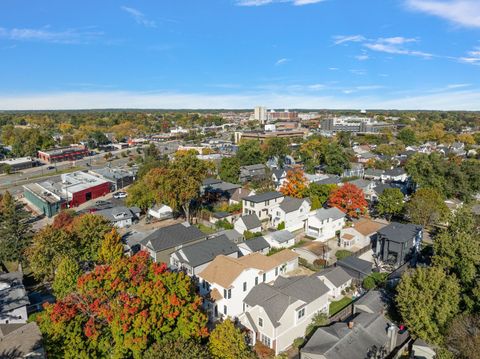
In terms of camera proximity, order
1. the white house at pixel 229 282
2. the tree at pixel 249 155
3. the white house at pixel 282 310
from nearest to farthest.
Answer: the white house at pixel 282 310 < the white house at pixel 229 282 < the tree at pixel 249 155

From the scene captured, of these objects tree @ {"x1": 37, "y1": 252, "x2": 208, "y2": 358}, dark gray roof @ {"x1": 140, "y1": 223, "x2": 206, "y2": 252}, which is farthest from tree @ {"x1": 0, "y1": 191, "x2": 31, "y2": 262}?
Result: tree @ {"x1": 37, "y1": 252, "x2": 208, "y2": 358}

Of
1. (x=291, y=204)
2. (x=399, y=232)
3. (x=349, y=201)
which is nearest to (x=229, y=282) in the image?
(x=399, y=232)

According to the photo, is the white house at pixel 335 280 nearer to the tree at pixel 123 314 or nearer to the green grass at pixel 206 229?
the tree at pixel 123 314

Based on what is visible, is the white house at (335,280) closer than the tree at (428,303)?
No

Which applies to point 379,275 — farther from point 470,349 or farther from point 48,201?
point 48,201

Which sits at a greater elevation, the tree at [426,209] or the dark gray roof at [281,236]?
the tree at [426,209]

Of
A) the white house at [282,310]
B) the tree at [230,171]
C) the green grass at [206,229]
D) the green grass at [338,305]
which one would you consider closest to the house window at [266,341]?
the white house at [282,310]

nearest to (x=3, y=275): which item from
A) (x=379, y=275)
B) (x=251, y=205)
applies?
(x=251, y=205)
